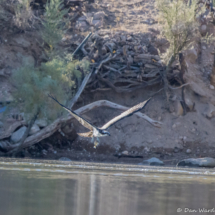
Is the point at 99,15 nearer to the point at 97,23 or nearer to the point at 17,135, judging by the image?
the point at 97,23

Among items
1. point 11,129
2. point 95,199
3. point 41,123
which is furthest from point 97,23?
point 95,199

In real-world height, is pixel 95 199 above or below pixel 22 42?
below

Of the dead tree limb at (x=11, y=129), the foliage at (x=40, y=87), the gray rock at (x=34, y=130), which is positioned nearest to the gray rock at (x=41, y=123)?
the gray rock at (x=34, y=130)

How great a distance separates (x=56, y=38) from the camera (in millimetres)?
20781

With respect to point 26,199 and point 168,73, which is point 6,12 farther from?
point 26,199

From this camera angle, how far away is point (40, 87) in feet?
48.2

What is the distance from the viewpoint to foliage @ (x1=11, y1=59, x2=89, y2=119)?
14812 mm

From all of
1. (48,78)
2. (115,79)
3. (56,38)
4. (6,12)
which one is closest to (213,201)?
(48,78)

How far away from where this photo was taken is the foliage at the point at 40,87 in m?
14.8

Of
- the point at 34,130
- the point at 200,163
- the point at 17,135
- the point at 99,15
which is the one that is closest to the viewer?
the point at 200,163

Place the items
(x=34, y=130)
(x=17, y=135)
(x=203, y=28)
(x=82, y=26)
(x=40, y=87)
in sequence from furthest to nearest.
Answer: (x=82, y=26)
(x=203, y=28)
(x=34, y=130)
(x=17, y=135)
(x=40, y=87)

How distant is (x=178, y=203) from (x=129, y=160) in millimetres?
12823

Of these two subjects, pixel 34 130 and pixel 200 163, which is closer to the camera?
pixel 200 163

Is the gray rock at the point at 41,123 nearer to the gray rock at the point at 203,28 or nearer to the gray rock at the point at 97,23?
the gray rock at the point at 97,23
